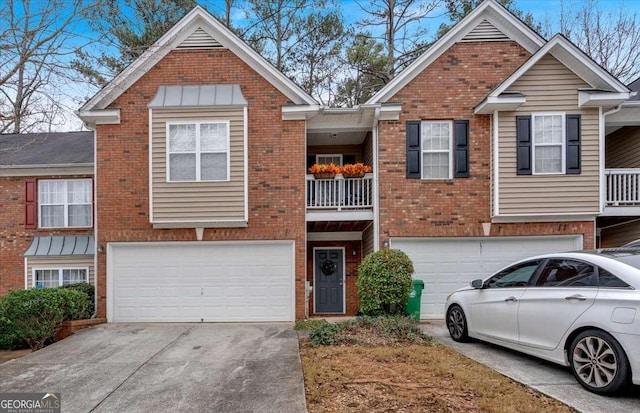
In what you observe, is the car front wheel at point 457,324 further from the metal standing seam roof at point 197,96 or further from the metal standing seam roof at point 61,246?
the metal standing seam roof at point 61,246

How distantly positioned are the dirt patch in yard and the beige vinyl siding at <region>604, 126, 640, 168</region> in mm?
9349

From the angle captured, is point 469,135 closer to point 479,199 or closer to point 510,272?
point 479,199

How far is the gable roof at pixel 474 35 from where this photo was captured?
34.9 feet

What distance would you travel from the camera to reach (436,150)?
10.7 m

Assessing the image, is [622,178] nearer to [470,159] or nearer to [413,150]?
[470,159]

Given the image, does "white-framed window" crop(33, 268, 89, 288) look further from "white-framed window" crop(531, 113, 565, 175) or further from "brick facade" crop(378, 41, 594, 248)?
"white-framed window" crop(531, 113, 565, 175)

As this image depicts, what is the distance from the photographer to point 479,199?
417 inches

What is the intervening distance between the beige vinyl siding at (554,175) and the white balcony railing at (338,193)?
3394 mm

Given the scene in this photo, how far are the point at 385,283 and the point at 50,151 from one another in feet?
39.0

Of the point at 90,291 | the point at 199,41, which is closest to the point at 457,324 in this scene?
the point at 199,41

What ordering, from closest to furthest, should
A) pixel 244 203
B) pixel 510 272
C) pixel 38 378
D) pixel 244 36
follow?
pixel 38 378 < pixel 510 272 < pixel 244 203 < pixel 244 36

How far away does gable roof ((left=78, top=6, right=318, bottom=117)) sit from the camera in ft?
34.3

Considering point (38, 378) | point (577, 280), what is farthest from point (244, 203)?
point (577, 280)

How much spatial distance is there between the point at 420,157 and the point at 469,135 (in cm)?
140
